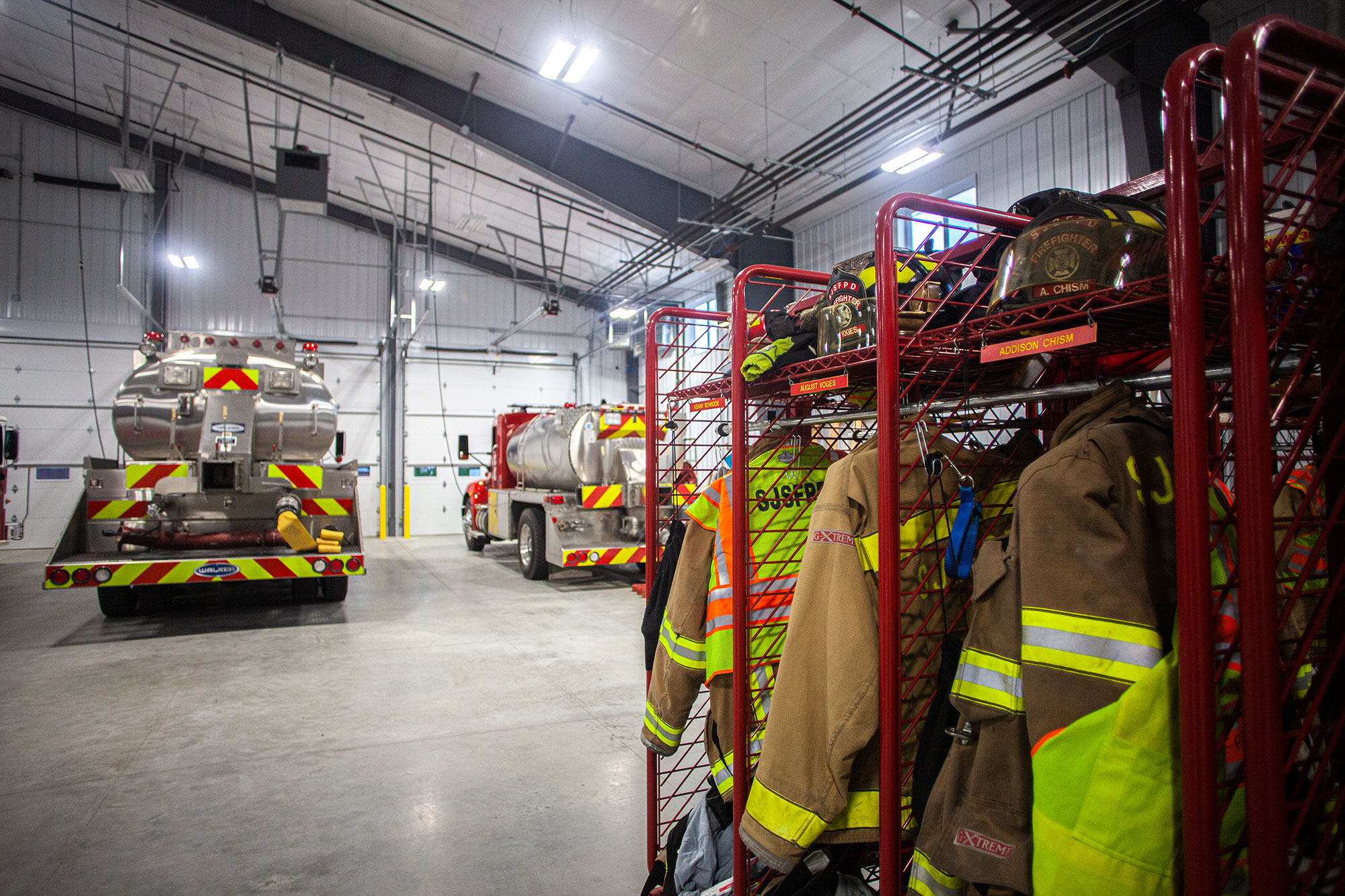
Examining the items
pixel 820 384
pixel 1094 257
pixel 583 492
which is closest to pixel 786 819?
pixel 820 384

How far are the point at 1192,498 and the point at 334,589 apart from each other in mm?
9102

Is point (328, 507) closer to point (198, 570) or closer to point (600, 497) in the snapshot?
point (198, 570)

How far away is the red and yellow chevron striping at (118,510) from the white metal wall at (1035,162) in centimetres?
799

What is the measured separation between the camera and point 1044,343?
4.91ft

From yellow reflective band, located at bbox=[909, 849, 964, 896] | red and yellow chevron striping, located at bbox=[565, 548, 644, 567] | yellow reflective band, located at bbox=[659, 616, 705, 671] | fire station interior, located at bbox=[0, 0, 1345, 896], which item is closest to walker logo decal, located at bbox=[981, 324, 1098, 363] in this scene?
fire station interior, located at bbox=[0, 0, 1345, 896]

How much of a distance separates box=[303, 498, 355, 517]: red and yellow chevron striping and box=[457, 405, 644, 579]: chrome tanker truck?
258 centimetres

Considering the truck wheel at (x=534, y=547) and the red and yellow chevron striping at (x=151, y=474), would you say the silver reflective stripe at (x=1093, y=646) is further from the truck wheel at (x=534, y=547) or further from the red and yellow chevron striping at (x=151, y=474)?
the truck wheel at (x=534, y=547)

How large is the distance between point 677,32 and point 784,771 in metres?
8.96

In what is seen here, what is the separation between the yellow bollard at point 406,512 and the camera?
18.2 metres

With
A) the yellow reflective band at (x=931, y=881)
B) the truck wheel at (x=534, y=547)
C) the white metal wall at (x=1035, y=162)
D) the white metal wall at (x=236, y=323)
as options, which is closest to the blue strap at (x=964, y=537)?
the yellow reflective band at (x=931, y=881)

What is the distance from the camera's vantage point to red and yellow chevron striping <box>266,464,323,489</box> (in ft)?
25.4

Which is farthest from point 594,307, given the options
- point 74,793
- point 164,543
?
point 74,793

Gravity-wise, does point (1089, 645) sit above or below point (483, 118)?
below

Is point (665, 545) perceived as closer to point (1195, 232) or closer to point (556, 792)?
point (556, 792)
